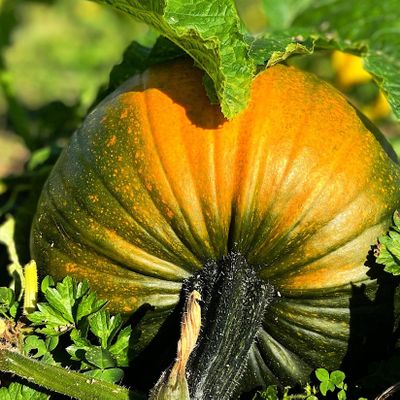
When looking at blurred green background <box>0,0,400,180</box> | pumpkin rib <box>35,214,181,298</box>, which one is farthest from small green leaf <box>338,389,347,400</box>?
blurred green background <box>0,0,400,180</box>

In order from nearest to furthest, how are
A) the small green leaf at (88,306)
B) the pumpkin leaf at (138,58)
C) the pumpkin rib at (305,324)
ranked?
the small green leaf at (88,306)
the pumpkin rib at (305,324)
the pumpkin leaf at (138,58)

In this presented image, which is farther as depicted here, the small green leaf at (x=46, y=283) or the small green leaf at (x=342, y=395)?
the small green leaf at (x=46, y=283)

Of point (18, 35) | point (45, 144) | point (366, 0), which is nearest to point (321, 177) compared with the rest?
point (366, 0)

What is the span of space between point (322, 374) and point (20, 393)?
66cm

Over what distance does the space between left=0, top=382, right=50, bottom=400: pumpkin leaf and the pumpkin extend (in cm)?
26

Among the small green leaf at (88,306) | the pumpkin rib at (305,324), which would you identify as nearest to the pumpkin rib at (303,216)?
the pumpkin rib at (305,324)

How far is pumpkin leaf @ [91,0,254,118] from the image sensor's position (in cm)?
176

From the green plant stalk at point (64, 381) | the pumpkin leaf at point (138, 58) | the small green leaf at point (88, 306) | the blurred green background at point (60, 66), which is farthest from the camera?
the blurred green background at point (60, 66)

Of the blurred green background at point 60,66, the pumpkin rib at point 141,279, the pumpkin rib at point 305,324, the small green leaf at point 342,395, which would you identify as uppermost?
the pumpkin rib at point 305,324

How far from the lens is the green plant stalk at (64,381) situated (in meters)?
1.68

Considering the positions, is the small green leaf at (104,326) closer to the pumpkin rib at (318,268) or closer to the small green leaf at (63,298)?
the small green leaf at (63,298)

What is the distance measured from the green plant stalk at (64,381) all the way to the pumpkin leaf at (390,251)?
59 centimetres

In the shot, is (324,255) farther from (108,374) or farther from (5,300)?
(5,300)

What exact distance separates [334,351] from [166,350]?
40cm
